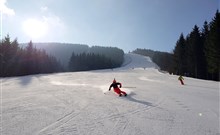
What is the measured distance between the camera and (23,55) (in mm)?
50969

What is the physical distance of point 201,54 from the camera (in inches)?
1737

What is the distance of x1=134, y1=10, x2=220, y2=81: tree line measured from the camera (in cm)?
3375

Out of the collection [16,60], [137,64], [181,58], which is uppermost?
[137,64]

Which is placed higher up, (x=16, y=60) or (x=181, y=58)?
(x=181, y=58)

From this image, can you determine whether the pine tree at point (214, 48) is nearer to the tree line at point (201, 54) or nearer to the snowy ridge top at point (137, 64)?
the tree line at point (201, 54)

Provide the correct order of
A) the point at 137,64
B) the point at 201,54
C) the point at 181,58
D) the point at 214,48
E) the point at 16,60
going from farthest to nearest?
1. the point at 137,64
2. the point at 181,58
3. the point at 16,60
4. the point at 201,54
5. the point at 214,48

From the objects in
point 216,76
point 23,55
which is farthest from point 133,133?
point 23,55

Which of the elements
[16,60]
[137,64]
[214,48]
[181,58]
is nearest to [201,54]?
[181,58]

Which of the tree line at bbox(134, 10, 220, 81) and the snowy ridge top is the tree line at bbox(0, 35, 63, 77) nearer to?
the tree line at bbox(134, 10, 220, 81)

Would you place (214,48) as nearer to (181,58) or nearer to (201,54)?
(201,54)

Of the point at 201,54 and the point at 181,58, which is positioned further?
the point at 181,58

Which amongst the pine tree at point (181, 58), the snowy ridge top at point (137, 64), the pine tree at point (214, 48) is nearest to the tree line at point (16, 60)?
the pine tree at point (181, 58)

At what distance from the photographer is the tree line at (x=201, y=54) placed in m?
33.8

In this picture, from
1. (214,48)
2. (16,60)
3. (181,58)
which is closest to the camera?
(214,48)
